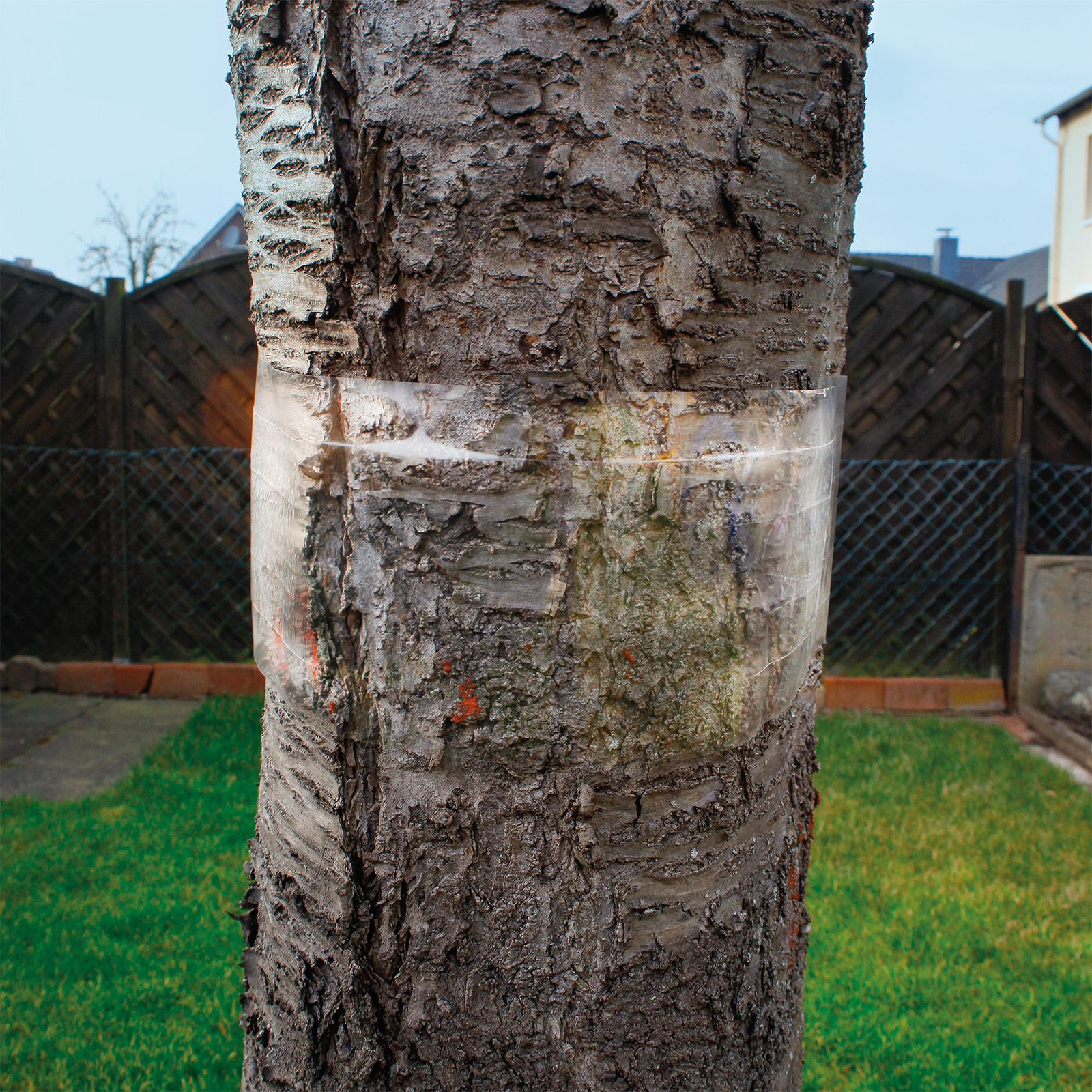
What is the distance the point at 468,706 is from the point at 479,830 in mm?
117

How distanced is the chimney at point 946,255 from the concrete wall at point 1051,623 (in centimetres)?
2358

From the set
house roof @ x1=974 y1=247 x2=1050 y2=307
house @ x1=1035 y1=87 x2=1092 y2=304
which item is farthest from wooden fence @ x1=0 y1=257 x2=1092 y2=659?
house roof @ x1=974 y1=247 x2=1050 y2=307

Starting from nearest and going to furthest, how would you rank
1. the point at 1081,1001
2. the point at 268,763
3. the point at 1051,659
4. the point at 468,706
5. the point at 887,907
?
the point at 468,706 → the point at 268,763 → the point at 1081,1001 → the point at 887,907 → the point at 1051,659

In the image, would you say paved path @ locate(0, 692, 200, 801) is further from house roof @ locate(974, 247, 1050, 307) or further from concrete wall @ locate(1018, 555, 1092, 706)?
house roof @ locate(974, 247, 1050, 307)

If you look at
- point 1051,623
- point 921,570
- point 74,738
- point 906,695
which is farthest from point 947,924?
point 74,738

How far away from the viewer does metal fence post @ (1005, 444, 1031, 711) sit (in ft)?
14.3

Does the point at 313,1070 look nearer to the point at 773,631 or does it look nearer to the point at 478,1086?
the point at 478,1086

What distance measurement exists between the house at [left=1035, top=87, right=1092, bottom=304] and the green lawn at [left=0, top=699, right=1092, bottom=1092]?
43.5ft

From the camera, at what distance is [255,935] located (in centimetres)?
96

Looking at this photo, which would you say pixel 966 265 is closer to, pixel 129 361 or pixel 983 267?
pixel 983 267

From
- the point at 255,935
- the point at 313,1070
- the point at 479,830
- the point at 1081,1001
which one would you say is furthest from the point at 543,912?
the point at 1081,1001

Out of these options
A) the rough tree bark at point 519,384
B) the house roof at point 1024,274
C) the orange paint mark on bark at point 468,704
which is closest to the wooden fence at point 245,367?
the rough tree bark at point 519,384

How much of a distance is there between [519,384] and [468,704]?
279mm

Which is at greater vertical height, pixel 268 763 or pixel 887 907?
pixel 268 763
